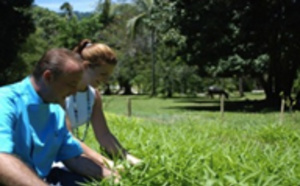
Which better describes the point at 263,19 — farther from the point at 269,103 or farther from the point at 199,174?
the point at 199,174

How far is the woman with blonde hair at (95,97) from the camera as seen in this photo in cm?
357

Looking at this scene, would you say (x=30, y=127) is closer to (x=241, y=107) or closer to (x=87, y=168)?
(x=87, y=168)

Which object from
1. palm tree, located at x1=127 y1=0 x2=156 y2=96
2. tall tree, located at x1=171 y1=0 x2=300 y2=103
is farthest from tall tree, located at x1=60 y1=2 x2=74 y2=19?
tall tree, located at x1=171 y1=0 x2=300 y2=103

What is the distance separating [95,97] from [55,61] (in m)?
1.23

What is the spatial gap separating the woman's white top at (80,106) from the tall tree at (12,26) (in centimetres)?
2251

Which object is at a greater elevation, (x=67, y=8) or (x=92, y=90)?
(x=67, y=8)

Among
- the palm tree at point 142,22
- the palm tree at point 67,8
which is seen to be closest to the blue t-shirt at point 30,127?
the palm tree at point 142,22

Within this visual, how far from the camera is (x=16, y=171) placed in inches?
90.5

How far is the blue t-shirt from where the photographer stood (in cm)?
244

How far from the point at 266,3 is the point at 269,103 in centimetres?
433

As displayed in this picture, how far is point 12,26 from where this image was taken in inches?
1037

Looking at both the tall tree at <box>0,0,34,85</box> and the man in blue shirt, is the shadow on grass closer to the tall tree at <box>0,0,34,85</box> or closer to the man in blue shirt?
the tall tree at <box>0,0,34,85</box>

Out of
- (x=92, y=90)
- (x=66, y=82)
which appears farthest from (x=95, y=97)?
(x=66, y=82)

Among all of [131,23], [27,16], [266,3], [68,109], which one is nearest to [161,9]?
[266,3]
